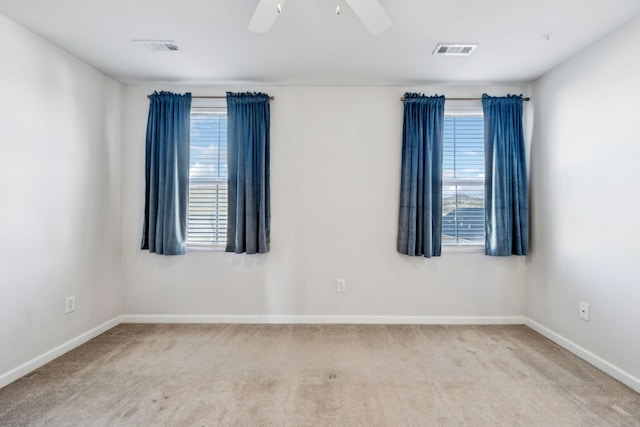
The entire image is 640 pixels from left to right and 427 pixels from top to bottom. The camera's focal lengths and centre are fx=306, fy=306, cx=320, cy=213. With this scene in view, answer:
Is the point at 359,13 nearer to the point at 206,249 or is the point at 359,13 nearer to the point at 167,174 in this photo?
the point at 167,174

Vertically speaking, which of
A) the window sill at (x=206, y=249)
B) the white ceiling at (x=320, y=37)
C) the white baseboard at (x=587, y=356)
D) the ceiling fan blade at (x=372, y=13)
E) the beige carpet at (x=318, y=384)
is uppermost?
the white ceiling at (x=320, y=37)

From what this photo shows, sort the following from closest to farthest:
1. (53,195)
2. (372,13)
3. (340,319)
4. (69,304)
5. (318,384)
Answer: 1. (372,13)
2. (318,384)
3. (53,195)
4. (69,304)
5. (340,319)

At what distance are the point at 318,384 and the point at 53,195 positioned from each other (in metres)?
2.55

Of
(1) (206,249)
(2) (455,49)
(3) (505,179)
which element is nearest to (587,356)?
(3) (505,179)

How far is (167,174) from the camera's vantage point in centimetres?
311

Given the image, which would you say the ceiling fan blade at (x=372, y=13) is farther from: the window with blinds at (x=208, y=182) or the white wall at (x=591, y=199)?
the window with blinds at (x=208, y=182)

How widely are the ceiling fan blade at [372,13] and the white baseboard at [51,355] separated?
3202 millimetres

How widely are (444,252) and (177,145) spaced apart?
3.02m

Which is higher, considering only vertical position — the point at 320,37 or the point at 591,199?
the point at 320,37

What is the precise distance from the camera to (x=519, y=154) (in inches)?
123

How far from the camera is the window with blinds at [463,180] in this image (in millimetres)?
3295

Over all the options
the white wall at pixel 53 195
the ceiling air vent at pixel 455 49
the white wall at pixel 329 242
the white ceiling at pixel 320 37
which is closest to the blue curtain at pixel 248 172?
the white wall at pixel 329 242

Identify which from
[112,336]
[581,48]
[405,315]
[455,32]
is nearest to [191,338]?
[112,336]

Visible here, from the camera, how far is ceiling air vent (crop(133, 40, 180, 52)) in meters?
2.45
